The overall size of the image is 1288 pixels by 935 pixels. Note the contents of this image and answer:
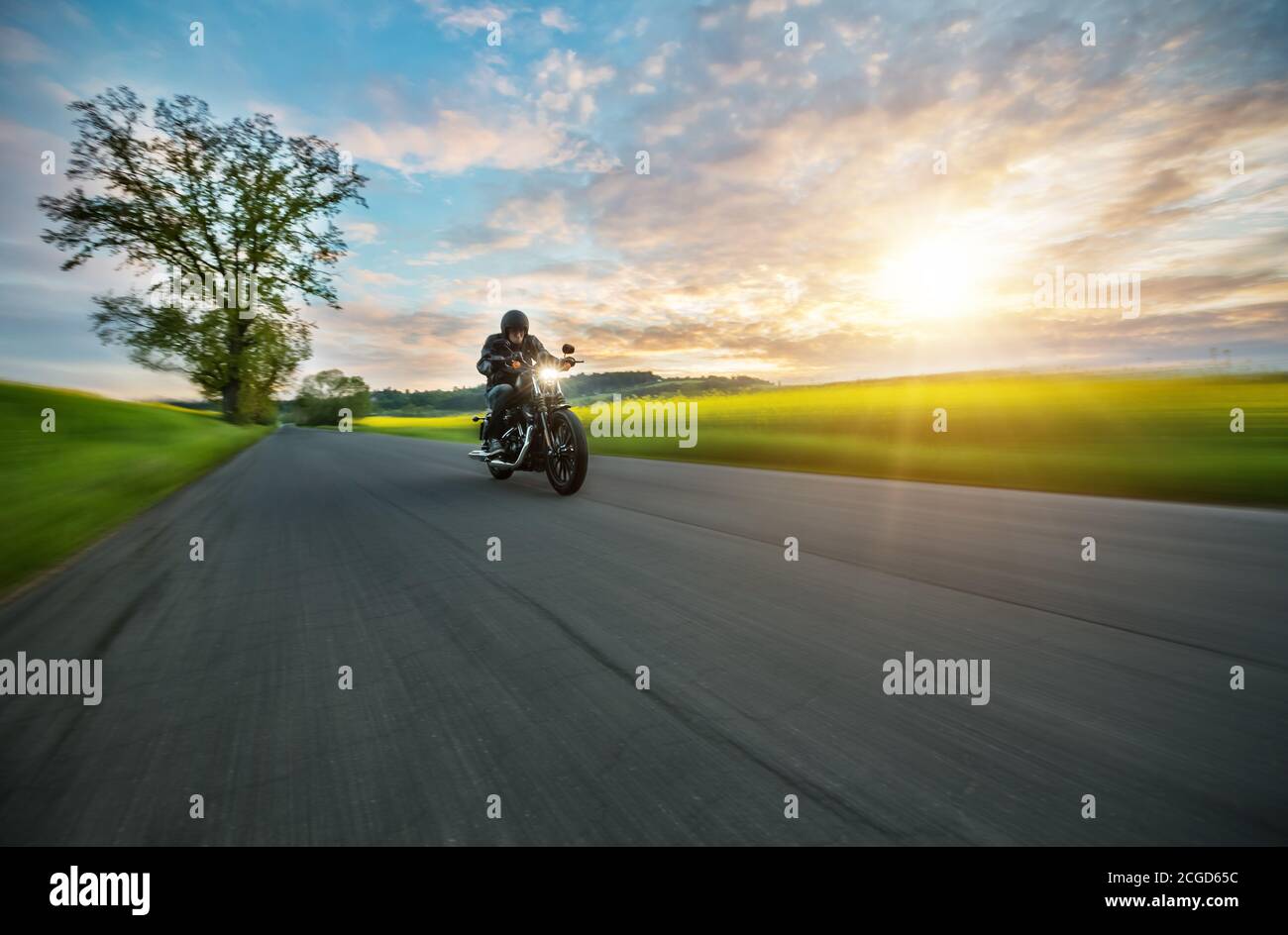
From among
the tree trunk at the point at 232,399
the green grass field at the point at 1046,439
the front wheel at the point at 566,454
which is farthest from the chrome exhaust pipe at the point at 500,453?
the tree trunk at the point at 232,399

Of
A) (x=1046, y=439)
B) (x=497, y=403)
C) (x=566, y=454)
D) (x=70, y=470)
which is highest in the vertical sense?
(x=497, y=403)

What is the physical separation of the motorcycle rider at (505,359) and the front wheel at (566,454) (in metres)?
1.05

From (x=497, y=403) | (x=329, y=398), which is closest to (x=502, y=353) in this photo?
(x=497, y=403)

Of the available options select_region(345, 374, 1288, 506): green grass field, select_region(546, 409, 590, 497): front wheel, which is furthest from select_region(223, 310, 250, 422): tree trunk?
select_region(546, 409, 590, 497): front wheel

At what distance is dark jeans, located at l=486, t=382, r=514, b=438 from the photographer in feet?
29.7

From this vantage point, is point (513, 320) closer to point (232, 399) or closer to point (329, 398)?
point (232, 399)

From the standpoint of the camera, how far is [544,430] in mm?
8391

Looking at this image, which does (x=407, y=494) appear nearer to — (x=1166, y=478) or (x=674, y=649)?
(x=674, y=649)

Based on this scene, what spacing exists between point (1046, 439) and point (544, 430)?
12167mm

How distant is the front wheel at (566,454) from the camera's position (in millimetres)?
7965

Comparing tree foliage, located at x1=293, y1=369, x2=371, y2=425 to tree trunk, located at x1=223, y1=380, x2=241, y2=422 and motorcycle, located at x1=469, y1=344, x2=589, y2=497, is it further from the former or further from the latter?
motorcycle, located at x1=469, y1=344, x2=589, y2=497

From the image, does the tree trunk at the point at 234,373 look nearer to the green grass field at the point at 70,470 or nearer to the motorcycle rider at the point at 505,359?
the green grass field at the point at 70,470

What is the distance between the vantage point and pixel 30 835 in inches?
64.1

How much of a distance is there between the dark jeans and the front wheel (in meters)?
1.08
